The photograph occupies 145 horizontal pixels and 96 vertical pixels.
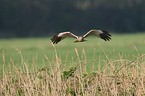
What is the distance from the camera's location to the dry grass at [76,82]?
3865mm

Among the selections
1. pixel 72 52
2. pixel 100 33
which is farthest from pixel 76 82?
pixel 72 52

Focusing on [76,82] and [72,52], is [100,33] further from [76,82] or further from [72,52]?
[72,52]

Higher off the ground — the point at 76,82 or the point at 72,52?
the point at 72,52

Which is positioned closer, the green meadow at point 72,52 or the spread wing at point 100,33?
the spread wing at point 100,33

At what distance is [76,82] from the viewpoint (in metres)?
4.15

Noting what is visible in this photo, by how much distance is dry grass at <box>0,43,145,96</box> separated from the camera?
387 cm

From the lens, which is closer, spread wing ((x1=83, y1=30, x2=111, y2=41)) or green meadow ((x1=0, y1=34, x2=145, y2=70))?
spread wing ((x1=83, y1=30, x2=111, y2=41))

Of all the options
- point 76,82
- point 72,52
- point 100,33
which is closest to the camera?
point 76,82

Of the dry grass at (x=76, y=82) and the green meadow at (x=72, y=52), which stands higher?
the green meadow at (x=72, y=52)

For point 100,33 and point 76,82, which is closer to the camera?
point 76,82

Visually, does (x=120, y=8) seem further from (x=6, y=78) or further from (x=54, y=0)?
(x=6, y=78)

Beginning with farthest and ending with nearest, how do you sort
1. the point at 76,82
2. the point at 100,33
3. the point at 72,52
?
the point at 72,52 < the point at 100,33 < the point at 76,82

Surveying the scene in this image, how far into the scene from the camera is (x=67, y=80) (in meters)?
4.07

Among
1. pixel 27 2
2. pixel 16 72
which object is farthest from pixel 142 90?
pixel 27 2
